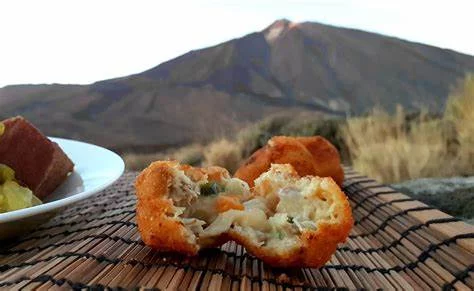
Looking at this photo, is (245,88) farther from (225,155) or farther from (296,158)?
(296,158)

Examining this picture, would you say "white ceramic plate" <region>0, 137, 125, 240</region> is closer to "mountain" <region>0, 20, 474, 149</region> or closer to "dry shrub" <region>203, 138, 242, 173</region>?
"dry shrub" <region>203, 138, 242, 173</region>

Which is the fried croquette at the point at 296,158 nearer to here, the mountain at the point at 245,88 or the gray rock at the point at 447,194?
the gray rock at the point at 447,194

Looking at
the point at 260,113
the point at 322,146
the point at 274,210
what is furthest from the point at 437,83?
the point at 274,210

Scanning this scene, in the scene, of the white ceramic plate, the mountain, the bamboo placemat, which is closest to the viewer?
the bamboo placemat

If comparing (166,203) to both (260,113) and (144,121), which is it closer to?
(144,121)

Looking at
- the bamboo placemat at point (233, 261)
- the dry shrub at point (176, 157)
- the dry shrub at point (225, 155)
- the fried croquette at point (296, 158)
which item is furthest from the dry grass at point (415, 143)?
the bamboo placemat at point (233, 261)

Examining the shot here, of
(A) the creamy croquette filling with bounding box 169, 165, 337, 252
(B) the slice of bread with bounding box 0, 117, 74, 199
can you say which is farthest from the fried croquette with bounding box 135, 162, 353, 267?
(B) the slice of bread with bounding box 0, 117, 74, 199
